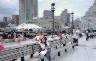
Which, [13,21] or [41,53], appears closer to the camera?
[41,53]

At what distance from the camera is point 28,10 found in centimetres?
19875

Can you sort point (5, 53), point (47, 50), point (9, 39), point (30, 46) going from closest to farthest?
point (5, 53) < point (47, 50) < point (30, 46) < point (9, 39)

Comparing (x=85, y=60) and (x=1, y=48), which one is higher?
(x=1, y=48)

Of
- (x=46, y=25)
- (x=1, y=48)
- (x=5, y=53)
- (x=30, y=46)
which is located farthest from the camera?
(x=46, y=25)

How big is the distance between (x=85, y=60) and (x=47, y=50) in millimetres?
4181

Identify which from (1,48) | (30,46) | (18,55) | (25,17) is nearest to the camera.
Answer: (1,48)

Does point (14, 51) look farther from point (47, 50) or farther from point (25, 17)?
point (25, 17)

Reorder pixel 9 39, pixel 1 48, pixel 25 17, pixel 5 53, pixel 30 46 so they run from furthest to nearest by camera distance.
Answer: pixel 25 17, pixel 9 39, pixel 30 46, pixel 5 53, pixel 1 48

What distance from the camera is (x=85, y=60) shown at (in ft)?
55.2

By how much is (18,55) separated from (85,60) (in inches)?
172

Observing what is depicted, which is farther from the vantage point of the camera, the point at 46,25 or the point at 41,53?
the point at 46,25

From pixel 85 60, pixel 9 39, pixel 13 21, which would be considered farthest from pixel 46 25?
pixel 85 60

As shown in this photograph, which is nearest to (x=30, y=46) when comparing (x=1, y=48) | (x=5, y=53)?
(x=5, y=53)

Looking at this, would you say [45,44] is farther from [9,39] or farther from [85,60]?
[9,39]
